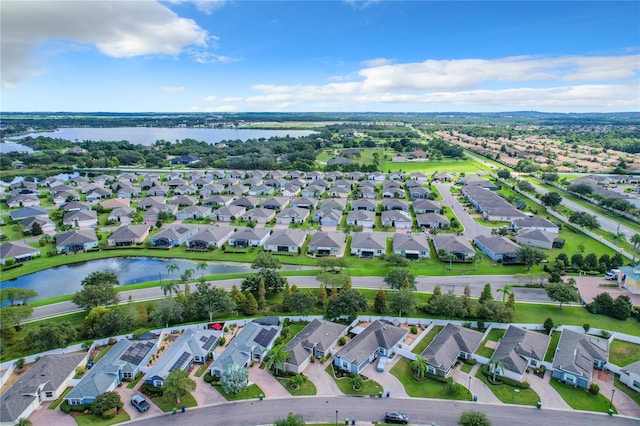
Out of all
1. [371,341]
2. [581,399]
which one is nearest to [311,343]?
[371,341]

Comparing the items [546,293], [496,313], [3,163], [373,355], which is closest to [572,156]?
[546,293]

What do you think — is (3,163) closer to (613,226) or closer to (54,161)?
(54,161)

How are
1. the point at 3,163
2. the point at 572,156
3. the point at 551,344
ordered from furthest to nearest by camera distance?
the point at 572,156
the point at 3,163
the point at 551,344

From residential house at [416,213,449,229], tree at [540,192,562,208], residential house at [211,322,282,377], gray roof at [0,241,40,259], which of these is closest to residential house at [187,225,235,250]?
gray roof at [0,241,40,259]

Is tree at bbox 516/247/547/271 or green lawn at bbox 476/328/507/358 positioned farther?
tree at bbox 516/247/547/271

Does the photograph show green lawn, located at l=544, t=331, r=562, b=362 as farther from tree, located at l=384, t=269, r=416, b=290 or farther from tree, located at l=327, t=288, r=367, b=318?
tree, located at l=327, t=288, r=367, b=318

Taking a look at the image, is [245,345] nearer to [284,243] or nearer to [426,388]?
[426,388]

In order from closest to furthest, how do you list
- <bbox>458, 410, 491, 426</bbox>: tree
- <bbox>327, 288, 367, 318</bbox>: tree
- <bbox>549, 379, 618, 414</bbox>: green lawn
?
<bbox>458, 410, 491, 426</bbox>: tree, <bbox>549, 379, 618, 414</bbox>: green lawn, <bbox>327, 288, 367, 318</bbox>: tree
